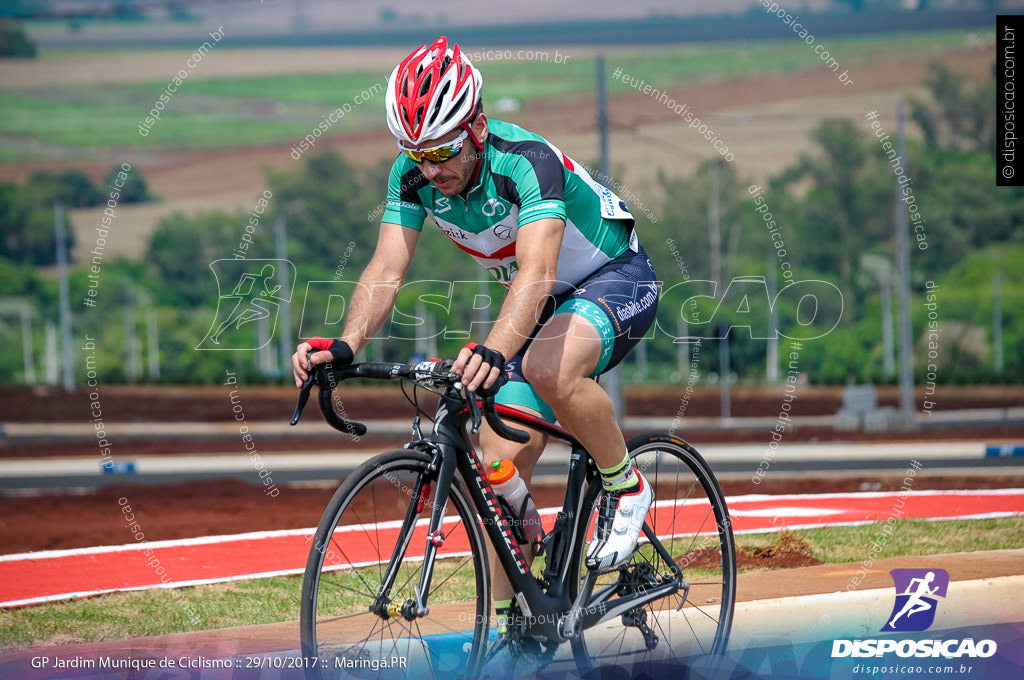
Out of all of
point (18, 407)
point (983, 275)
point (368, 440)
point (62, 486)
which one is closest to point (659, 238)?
point (983, 275)

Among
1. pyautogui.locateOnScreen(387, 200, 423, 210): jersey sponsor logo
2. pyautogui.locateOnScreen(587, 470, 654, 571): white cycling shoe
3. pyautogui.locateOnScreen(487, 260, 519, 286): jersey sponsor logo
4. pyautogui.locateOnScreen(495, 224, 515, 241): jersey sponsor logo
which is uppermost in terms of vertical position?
pyautogui.locateOnScreen(387, 200, 423, 210): jersey sponsor logo

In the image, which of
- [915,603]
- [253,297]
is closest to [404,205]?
[915,603]

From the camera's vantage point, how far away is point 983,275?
49.7 meters

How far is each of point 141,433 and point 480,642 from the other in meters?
24.4

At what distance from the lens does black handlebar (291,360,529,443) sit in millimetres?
3520

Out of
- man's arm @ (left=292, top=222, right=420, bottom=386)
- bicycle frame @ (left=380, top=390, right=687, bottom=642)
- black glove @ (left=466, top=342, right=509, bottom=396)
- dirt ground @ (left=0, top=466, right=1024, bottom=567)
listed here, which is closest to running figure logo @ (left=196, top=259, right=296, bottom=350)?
dirt ground @ (left=0, top=466, right=1024, bottom=567)

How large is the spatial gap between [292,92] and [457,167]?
100450mm

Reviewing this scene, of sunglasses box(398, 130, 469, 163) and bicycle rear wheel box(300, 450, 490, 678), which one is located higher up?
sunglasses box(398, 130, 469, 163)

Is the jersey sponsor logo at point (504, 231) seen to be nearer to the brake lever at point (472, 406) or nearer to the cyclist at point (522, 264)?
the cyclist at point (522, 264)

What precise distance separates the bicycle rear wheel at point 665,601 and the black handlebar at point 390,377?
88 cm

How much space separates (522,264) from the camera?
A: 3840mm

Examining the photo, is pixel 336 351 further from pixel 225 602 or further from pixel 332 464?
pixel 332 464

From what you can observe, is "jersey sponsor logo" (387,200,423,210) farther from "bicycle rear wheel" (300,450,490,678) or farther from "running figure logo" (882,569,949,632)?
"running figure logo" (882,569,949,632)

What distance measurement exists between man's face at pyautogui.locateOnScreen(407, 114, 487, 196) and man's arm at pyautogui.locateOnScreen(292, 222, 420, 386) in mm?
237
